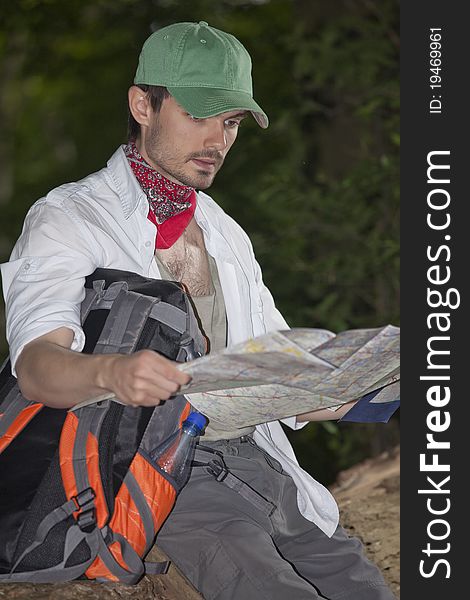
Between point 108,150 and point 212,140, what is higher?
point 108,150

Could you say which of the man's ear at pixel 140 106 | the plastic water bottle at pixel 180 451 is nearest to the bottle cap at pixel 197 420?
the plastic water bottle at pixel 180 451

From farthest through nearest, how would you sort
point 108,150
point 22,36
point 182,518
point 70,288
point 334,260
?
point 108,150 → point 22,36 → point 334,260 → point 182,518 → point 70,288

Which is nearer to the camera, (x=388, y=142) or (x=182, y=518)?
(x=182, y=518)

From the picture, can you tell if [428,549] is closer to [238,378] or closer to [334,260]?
[238,378]

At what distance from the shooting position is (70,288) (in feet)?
6.09

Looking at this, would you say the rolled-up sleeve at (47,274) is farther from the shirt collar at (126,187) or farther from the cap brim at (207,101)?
the cap brim at (207,101)

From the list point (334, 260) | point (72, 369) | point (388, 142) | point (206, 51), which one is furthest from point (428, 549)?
point (388, 142)

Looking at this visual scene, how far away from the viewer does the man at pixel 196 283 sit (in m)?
1.86

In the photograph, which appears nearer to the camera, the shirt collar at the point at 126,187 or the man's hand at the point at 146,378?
the man's hand at the point at 146,378

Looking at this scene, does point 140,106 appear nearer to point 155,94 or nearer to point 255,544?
point 155,94

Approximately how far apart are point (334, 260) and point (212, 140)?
3339 millimetres

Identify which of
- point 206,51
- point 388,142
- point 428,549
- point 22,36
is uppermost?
point 22,36

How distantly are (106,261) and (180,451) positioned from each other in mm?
424

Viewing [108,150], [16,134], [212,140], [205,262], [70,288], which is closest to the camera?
[70,288]
